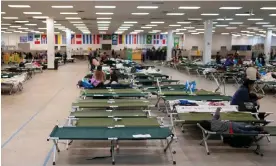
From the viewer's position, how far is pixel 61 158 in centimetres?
473

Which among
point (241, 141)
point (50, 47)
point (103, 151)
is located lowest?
point (103, 151)

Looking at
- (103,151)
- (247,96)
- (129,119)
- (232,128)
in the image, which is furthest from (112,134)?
(247,96)

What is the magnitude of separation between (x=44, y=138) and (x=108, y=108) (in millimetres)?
1423

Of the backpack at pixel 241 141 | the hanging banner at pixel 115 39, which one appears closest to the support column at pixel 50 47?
the backpack at pixel 241 141

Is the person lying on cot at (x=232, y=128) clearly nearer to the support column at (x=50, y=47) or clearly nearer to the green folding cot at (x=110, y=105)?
the green folding cot at (x=110, y=105)

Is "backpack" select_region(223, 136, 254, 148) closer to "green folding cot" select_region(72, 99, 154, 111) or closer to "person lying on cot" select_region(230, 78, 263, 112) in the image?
"person lying on cot" select_region(230, 78, 263, 112)

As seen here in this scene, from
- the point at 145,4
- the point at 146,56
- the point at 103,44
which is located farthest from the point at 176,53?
the point at 145,4

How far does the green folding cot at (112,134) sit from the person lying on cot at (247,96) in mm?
1878

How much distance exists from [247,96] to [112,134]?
275cm

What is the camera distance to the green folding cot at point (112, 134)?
4.36 metres

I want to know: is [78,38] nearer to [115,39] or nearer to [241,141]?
[115,39]

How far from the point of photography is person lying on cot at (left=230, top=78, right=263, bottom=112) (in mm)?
5926

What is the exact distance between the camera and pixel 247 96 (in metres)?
5.98

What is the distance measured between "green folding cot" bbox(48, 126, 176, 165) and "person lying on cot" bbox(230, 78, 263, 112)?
73.9 inches
